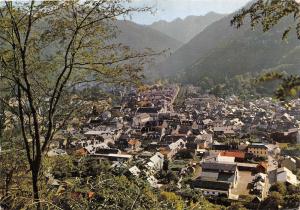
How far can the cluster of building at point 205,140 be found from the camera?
15367mm

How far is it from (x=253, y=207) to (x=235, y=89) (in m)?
30.5

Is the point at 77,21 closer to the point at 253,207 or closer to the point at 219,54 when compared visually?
the point at 253,207

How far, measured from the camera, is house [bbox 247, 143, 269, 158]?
63.2 feet

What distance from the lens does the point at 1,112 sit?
11.8ft

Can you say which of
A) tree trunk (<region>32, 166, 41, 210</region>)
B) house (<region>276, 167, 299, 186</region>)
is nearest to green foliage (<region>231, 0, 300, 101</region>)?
tree trunk (<region>32, 166, 41, 210</region>)

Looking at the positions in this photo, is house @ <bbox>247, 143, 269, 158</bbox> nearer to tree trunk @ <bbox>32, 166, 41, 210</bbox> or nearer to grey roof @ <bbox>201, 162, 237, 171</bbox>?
grey roof @ <bbox>201, 162, 237, 171</bbox>

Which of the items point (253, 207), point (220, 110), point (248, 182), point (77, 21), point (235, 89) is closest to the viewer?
point (77, 21)

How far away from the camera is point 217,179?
49.8ft

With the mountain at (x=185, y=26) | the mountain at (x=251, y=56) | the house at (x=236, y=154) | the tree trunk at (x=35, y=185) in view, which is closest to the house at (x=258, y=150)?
the house at (x=236, y=154)

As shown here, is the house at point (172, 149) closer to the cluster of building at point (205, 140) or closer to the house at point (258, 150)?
the cluster of building at point (205, 140)

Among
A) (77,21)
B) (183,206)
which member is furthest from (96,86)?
(183,206)

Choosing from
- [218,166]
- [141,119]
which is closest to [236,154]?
[218,166]

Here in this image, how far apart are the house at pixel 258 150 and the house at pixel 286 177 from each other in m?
3.50

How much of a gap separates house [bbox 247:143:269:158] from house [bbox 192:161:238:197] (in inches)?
138
